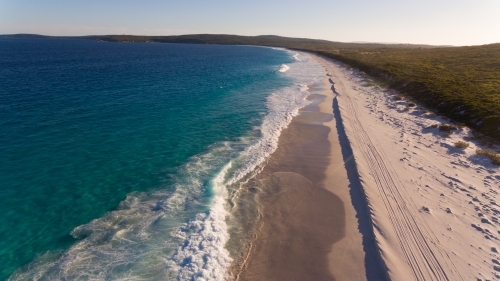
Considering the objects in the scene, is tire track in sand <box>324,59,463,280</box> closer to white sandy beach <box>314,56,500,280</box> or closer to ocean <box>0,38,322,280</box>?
white sandy beach <box>314,56,500,280</box>

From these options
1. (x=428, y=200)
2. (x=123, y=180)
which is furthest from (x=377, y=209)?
(x=123, y=180)

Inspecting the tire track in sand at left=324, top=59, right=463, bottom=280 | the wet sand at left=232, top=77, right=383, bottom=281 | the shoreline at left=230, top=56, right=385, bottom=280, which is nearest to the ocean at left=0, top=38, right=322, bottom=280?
the shoreline at left=230, top=56, right=385, bottom=280

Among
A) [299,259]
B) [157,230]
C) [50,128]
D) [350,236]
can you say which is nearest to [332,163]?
[350,236]

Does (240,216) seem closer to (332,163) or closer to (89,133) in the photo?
(332,163)

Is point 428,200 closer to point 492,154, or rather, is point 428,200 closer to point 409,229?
point 409,229

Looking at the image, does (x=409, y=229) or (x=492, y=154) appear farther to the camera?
(x=492, y=154)

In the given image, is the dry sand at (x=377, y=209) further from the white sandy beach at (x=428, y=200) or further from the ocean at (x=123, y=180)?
the ocean at (x=123, y=180)
